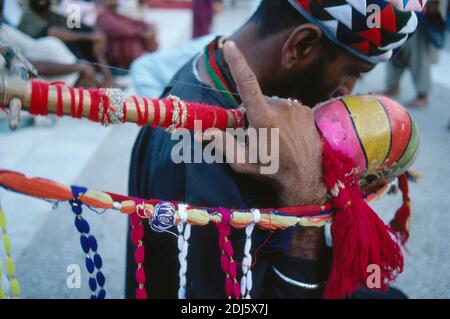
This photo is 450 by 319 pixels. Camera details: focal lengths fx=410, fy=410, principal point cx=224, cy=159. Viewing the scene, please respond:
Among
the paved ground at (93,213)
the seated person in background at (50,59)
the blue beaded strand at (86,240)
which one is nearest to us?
the blue beaded strand at (86,240)

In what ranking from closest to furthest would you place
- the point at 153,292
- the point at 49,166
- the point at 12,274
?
the point at 12,274 < the point at 153,292 < the point at 49,166

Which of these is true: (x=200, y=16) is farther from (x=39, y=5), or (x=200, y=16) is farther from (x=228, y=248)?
(x=228, y=248)

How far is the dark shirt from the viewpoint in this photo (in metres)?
1.00

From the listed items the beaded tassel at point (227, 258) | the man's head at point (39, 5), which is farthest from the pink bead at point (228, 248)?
the man's head at point (39, 5)

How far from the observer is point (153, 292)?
1.42 metres

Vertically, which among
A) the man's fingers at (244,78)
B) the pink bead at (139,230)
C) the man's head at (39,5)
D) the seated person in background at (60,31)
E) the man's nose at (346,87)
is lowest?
the pink bead at (139,230)

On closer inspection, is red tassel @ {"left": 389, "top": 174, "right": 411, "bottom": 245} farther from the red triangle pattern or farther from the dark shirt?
the red triangle pattern

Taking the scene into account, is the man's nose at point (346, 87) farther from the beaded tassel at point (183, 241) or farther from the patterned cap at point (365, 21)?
the beaded tassel at point (183, 241)

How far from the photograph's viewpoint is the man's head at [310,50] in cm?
103

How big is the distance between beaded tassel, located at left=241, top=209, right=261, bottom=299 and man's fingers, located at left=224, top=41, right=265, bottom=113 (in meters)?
0.25

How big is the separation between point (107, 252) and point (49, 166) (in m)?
1.29

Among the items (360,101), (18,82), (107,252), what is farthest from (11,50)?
(107,252)

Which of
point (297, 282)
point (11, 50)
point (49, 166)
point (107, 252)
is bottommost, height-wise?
point (107, 252)
